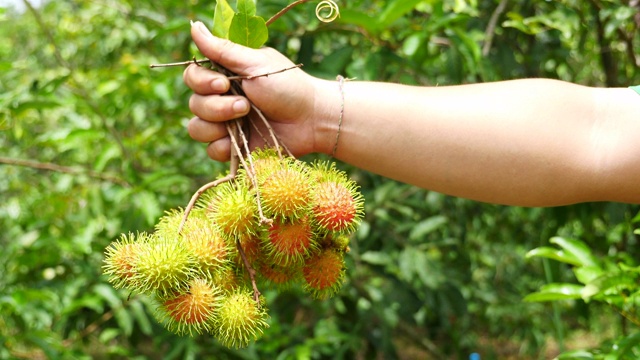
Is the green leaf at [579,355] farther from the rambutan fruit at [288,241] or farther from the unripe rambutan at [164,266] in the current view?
the unripe rambutan at [164,266]

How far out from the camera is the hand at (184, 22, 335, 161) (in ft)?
3.82

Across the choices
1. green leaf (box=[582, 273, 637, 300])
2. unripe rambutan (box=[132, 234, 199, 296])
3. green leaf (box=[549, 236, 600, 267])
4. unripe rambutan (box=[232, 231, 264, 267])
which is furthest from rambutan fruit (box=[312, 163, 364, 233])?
green leaf (box=[549, 236, 600, 267])

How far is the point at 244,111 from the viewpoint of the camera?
117 cm

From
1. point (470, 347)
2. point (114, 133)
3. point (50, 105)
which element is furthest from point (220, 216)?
point (470, 347)

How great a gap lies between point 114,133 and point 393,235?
1.10 m

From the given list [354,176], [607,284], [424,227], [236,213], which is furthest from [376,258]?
[236,213]

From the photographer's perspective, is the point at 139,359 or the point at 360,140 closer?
the point at 360,140

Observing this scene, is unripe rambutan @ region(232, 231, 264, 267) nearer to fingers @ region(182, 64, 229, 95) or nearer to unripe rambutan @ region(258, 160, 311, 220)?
unripe rambutan @ region(258, 160, 311, 220)

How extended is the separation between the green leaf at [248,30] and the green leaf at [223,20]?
0.03 metres

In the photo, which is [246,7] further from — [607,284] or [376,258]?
[376,258]

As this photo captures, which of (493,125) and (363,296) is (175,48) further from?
(493,125)

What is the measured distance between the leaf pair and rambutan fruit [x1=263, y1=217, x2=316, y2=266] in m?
0.35

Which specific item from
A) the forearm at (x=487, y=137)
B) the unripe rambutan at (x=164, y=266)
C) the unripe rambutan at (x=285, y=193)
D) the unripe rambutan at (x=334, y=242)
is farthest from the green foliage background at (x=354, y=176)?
the unripe rambutan at (x=164, y=266)

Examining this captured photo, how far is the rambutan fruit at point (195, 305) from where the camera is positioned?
37.3 inches
